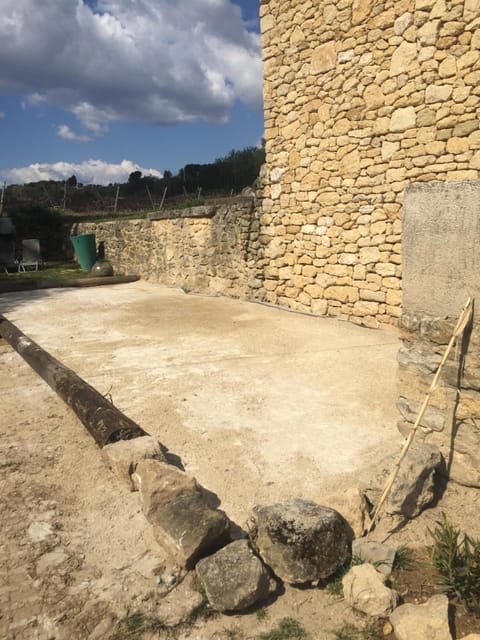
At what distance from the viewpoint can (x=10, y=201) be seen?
22484 millimetres

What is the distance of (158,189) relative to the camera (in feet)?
96.2

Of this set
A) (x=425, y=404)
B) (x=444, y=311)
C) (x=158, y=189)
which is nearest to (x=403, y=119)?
(x=444, y=311)

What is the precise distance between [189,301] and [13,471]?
6890 mm

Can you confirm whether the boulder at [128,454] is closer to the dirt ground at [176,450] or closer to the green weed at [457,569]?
the dirt ground at [176,450]

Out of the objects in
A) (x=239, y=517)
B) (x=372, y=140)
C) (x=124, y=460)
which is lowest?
(x=239, y=517)

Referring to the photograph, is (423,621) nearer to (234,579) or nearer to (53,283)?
(234,579)

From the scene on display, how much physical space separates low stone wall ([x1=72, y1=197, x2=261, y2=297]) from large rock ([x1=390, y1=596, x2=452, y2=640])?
7502 mm

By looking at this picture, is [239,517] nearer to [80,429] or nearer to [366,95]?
[80,429]

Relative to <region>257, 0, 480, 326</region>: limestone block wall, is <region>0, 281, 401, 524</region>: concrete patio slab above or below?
below

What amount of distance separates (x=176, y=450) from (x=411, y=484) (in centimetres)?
→ 166

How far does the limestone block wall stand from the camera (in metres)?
5.88

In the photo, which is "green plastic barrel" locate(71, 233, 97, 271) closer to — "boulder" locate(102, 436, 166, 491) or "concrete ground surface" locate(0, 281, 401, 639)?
"concrete ground surface" locate(0, 281, 401, 639)

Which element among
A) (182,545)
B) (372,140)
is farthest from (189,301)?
(182,545)

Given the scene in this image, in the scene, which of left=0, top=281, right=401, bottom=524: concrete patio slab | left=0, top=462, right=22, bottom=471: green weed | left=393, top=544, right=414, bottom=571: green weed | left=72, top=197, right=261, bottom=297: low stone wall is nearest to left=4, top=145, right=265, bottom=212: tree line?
left=72, top=197, right=261, bottom=297: low stone wall
